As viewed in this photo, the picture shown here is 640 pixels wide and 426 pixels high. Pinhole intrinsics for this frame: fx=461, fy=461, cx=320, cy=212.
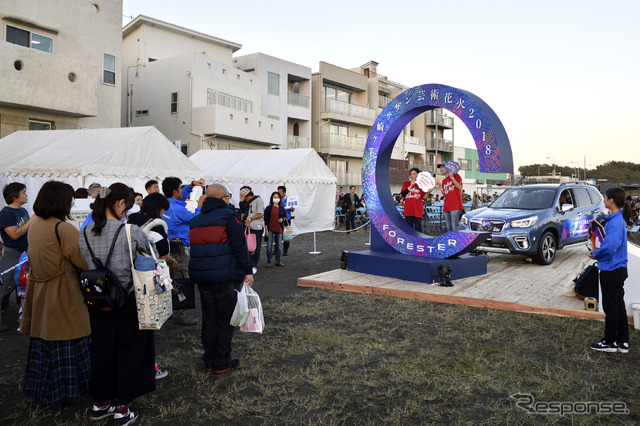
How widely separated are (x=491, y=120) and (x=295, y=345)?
181 inches

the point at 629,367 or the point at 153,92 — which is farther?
the point at 153,92

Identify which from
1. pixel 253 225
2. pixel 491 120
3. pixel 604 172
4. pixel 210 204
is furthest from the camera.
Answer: pixel 604 172

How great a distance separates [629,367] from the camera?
14.7 ft

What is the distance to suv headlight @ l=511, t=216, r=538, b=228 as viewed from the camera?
9.64 metres

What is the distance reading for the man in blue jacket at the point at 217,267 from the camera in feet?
14.2

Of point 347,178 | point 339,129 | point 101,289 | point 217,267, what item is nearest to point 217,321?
point 217,267

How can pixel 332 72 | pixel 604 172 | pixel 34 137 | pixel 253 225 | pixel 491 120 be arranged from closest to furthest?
pixel 491 120 < pixel 253 225 < pixel 34 137 < pixel 332 72 < pixel 604 172

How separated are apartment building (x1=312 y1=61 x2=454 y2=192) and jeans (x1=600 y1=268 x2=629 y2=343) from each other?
2803 cm

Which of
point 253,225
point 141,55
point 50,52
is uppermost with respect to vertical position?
point 141,55

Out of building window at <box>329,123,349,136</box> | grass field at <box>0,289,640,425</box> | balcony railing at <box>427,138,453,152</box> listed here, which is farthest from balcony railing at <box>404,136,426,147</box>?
grass field at <box>0,289,640,425</box>

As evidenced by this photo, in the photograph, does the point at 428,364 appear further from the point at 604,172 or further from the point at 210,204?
the point at 604,172

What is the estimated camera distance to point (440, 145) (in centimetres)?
4709

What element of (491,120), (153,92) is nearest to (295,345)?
(491,120)

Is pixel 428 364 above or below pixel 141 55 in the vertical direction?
below
